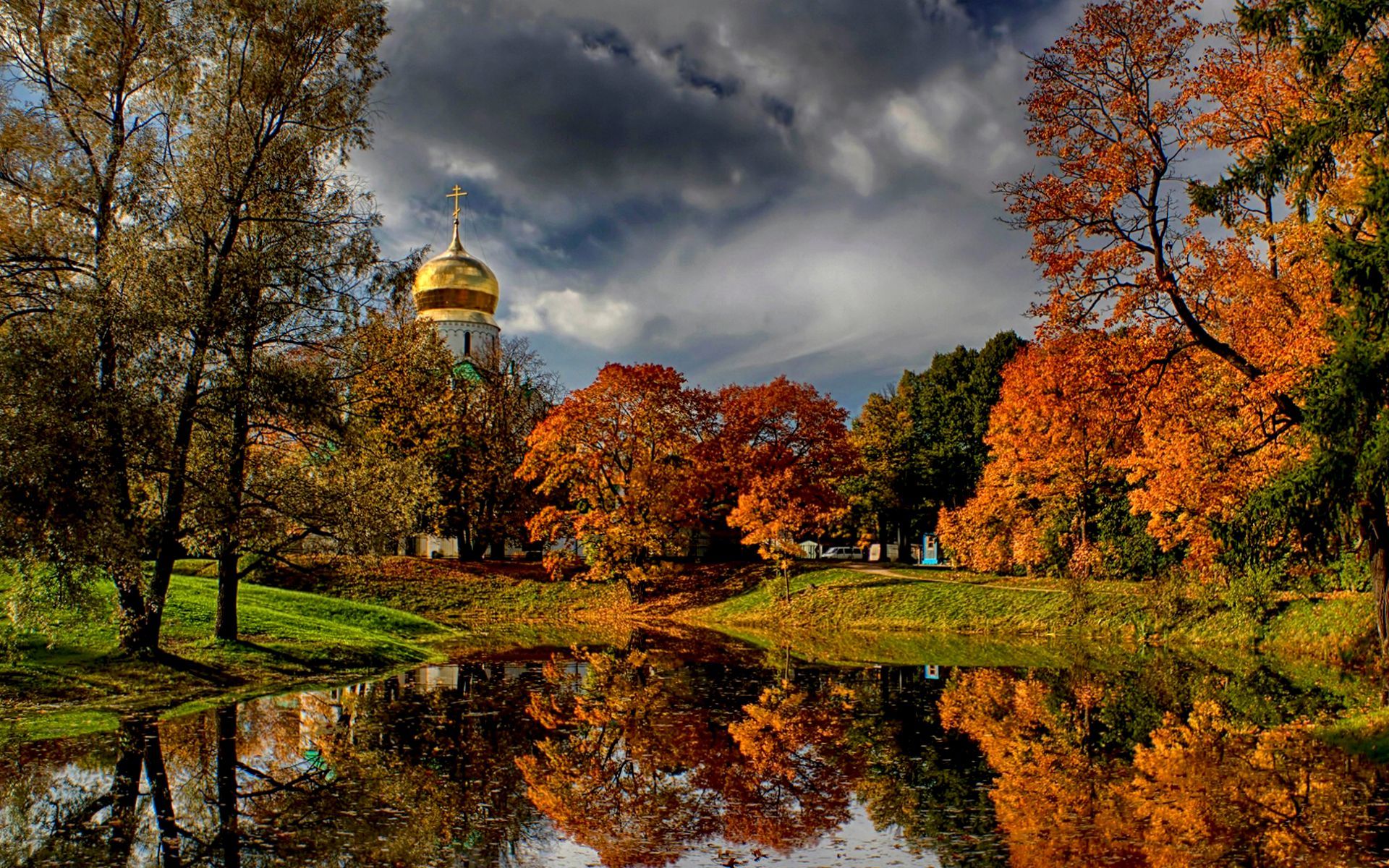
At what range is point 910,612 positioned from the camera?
36.4 metres

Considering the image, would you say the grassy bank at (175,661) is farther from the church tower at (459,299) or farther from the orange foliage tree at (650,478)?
the church tower at (459,299)

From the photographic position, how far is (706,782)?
10.7m

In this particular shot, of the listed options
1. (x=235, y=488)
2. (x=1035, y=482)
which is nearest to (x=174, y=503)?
(x=235, y=488)

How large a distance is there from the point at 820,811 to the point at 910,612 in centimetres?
2781

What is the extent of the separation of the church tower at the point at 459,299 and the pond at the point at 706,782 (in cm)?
4495

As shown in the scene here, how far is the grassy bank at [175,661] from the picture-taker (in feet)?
45.9

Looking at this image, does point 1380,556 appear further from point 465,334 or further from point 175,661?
point 465,334

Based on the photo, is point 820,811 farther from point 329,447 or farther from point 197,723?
point 329,447

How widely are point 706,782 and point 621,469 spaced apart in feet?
106

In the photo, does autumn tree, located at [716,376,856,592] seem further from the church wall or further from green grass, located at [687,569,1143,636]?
the church wall

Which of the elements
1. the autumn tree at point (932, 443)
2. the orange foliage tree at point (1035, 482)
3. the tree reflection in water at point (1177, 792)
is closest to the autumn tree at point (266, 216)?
the tree reflection in water at point (1177, 792)

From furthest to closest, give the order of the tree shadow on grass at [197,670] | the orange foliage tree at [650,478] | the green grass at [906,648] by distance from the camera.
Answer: the orange foliage tree at [650,478], the green grass at [906,648], the tree shadow on grass at [197,670]

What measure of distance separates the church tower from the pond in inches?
1770

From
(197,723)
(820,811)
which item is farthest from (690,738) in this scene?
(197,723)
